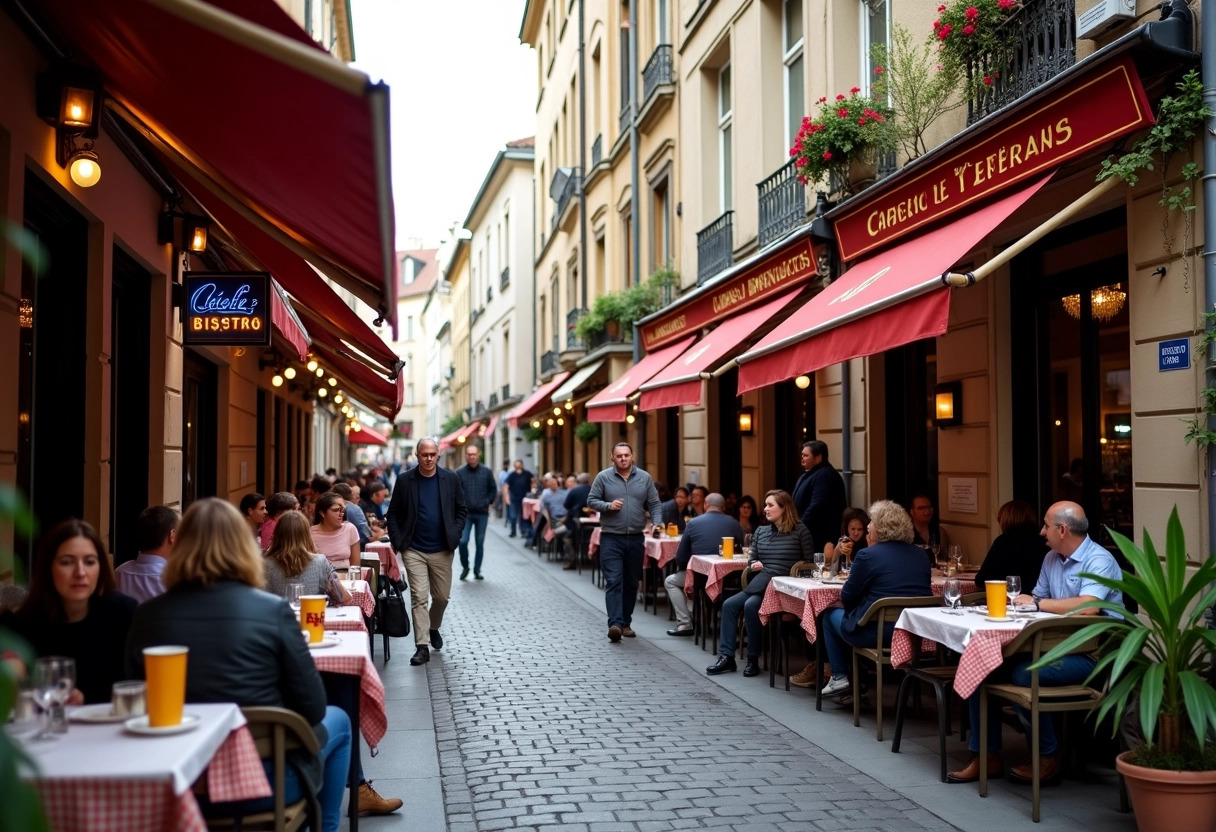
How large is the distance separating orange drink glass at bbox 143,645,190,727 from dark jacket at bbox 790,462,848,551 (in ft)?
26.3

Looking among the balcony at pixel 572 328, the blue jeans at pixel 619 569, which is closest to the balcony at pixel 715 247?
the blue jeans at pixel 619 569

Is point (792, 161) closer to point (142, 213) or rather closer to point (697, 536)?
point (697, 536)

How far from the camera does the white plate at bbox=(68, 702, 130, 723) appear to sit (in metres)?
3.43

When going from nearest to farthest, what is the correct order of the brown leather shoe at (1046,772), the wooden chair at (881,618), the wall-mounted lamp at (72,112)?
the wall-mounted lamp at (72,112), the brown leather shoe at (1046,772), the wooden chair at (881,618)

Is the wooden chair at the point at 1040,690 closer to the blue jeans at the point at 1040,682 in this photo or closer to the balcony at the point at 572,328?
the blue jeans at the point at 1040,682

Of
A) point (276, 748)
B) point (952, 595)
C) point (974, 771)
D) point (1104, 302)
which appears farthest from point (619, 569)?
point (276, 748)

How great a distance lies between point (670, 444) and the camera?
19.3 metres

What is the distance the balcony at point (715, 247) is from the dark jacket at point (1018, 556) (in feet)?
27.7

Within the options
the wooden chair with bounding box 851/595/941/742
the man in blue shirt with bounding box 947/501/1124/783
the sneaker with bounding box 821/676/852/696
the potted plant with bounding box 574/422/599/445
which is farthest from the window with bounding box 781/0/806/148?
the potted plant with bounding box 574/422/599/445

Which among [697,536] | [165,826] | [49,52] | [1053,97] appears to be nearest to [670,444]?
[697,536]

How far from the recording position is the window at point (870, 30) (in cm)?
1145

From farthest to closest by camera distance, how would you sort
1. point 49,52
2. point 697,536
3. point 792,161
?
point 792,161 < point 697,536 < point 49,52

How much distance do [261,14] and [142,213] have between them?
4222 millimetres

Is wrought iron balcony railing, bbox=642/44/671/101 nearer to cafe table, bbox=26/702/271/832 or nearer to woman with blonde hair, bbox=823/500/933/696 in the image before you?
woman with blonde hair, bbox=823/500/933/696
